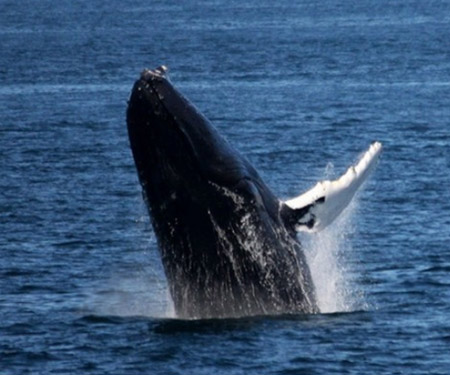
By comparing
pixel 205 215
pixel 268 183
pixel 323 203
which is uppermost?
pixel 268 183

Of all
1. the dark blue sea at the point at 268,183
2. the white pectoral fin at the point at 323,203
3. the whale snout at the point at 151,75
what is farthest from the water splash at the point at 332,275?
the whale snout at the point at 151,75

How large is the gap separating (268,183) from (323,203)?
70.9ft

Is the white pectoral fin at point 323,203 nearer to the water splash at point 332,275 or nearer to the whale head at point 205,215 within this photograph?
the whale head at point 205,215

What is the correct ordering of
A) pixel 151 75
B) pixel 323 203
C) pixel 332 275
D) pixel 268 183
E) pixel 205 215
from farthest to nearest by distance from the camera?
pixel 268 183 < pixel 332 275 < pixel 323 203 < pixel 205 215 < pixel 151 75

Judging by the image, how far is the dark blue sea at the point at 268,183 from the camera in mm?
21141

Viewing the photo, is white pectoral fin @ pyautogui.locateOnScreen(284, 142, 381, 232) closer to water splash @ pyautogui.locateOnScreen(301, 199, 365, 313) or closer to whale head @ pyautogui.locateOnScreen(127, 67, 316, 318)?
whale head @ pyautogui.locateOnScreen(127, 67, 316, 318)

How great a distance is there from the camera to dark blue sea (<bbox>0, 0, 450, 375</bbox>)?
21141mm

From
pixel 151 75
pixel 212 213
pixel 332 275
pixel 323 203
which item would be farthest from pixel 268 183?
pixel 151 75

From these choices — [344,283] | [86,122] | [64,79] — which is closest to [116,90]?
[64,79]

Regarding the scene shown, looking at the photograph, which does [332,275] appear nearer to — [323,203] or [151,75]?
[323,203]

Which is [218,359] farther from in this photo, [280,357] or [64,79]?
[64,79]

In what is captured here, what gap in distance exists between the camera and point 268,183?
4206 centimetres

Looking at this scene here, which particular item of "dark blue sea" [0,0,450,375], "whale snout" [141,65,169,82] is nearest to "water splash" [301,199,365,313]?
"dark blue sea" [0,0,450,375]

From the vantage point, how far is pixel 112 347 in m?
21.4
